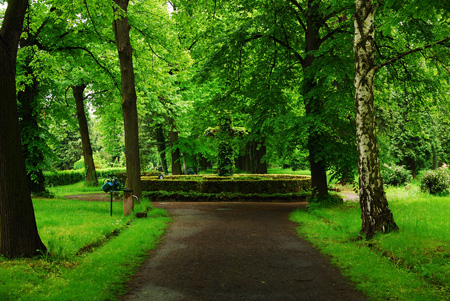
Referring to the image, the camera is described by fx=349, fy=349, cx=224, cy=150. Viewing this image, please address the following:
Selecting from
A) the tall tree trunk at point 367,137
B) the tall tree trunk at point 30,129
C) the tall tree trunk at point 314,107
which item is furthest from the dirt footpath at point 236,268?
the tall tree trunk at point 30,129

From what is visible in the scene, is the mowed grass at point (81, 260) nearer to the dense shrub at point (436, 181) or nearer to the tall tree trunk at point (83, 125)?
the dense shrub at point (436, 181)

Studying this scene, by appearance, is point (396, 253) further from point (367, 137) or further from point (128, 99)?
point (128, 99)

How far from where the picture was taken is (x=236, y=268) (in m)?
6.22

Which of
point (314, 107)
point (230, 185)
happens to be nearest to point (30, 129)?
point (230, 185)

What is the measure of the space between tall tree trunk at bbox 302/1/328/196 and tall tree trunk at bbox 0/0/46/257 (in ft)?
27.7

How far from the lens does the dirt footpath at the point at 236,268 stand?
4.98m

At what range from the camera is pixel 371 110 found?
25.9 ft

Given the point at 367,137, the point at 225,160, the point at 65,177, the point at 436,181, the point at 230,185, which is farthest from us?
the point at 65,177

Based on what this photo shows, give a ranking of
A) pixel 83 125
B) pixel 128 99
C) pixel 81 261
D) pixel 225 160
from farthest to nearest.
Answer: pixel 83 125, pixel 225 160, pixel 128 99, pixel 81 261

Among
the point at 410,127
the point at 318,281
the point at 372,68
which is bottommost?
the point at 318,281

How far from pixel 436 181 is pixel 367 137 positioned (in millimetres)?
10637

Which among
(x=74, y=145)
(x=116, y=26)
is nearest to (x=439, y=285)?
(x=116, y=26)

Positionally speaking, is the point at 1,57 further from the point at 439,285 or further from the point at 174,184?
the point at 174,184

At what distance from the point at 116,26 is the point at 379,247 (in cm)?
1159
